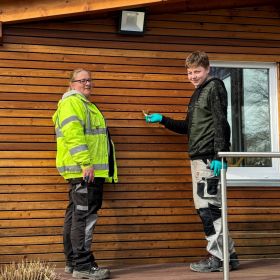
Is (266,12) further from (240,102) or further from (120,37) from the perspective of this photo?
(120,37)

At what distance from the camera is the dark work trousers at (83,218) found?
459 cm

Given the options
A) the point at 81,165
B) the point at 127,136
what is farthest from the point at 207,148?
the point at 81,165

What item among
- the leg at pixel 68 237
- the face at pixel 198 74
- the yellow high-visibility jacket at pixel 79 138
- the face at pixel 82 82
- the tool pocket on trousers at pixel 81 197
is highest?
the face at pixel 198 74

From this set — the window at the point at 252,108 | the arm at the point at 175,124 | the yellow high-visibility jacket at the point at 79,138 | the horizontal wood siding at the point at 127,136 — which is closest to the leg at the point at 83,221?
the yellow high-visibility jacket at the point at 79,138

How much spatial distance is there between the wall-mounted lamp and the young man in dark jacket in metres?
0.78

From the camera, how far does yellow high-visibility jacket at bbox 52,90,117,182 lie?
455 centimetres

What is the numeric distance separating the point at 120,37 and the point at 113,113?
751 mm

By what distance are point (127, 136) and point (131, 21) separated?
1110 millimetres

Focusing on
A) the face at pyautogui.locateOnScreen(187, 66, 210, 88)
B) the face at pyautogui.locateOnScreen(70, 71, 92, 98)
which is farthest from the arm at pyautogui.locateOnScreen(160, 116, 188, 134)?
the face at pyautogui.locateOnScreen(70, 71, 92, 98)

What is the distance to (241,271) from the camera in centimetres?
490

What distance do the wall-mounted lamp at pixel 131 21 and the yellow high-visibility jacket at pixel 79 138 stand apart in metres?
1.00

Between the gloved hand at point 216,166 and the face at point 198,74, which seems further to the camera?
the face at point 198,74

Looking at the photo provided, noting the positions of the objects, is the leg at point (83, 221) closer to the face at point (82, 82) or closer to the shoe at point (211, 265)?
the face at point (82, 82)

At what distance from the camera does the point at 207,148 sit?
16.0 feet
